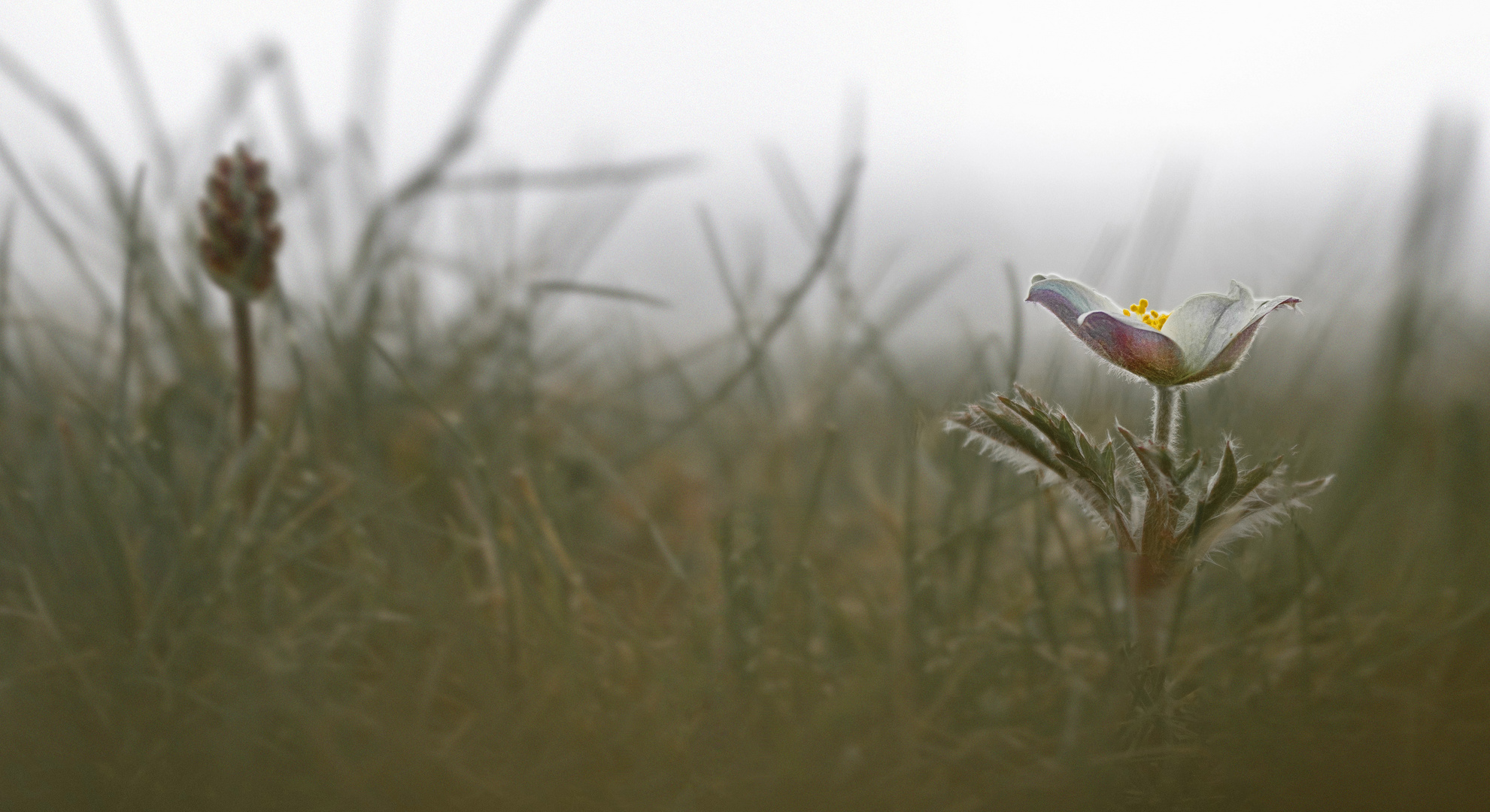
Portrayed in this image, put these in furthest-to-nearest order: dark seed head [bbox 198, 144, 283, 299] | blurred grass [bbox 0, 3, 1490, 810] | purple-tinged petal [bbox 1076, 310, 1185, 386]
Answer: dark seed head [bbox 198, 144, 283, 299] → blurred grass [bbox 0, 3, 1490, 810] → purple-tinged petal [bbox 1076, 310, 1185, 386]

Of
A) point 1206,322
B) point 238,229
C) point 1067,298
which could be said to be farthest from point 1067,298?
point 238,229

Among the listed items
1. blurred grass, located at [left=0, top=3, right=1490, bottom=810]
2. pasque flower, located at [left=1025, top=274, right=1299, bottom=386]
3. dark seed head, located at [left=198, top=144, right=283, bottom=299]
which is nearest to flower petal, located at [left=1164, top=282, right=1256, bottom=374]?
pasque flower, located at [left=1025, top=274, right=1299, bottom=386]

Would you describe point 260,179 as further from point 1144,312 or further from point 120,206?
point 1144,312

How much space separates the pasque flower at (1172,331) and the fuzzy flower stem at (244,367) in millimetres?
981

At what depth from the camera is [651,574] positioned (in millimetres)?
1740

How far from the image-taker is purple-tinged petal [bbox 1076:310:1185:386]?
824mm

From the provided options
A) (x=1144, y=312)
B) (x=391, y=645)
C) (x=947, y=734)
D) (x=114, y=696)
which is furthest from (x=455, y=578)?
(x=1144, y=312)

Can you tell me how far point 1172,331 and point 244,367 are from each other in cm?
108

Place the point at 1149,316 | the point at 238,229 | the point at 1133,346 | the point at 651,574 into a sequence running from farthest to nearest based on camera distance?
the point at 651,574
the point at 238,229
the point at 1149,316
the point at 1133,346

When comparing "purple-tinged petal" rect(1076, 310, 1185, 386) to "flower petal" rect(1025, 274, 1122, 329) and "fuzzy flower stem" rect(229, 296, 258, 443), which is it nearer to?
"flower petal" rect(1025, 274, 1122, 329)

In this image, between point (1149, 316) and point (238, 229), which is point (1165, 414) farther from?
point (238, 229)

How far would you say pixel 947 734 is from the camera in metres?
1.08

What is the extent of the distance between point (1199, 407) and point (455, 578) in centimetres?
95

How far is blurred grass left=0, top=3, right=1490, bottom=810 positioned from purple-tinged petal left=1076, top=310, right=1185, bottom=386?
26 cm
